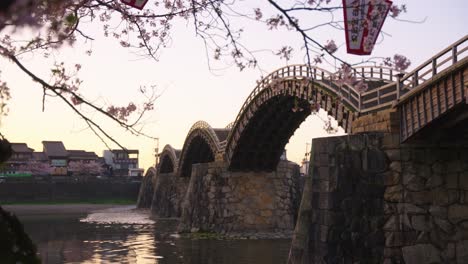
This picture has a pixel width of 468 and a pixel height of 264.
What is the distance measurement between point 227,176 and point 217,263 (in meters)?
13.2

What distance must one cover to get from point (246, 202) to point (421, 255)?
19349mm

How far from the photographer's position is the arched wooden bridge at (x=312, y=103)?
40.9 ft

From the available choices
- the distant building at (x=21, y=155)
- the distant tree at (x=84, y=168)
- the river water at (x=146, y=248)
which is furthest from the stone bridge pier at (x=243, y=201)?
the distant building at (x=21, y=155)

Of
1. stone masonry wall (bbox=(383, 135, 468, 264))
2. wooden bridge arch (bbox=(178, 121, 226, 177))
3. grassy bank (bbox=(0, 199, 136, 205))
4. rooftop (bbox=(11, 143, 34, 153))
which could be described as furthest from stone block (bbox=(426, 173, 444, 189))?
rooftop (bbox=(11, 143, 34, 153))

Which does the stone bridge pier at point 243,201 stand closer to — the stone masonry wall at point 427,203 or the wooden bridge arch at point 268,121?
the wooden bridge arch at point 268,121

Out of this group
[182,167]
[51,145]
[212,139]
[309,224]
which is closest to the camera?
[309,224]

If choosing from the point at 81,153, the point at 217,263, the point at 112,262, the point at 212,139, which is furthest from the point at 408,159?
the point at 81,153

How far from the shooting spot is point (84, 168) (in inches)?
3287

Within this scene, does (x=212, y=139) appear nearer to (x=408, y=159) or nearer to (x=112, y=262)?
(x=112, y=262)

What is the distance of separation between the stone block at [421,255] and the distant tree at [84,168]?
7385 cm

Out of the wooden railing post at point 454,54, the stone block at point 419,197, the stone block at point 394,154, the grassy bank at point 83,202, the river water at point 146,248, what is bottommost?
the river water at point 146,248

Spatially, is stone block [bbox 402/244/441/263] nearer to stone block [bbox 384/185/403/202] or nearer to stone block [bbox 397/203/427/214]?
stone block [bbox 397/203/427/214]

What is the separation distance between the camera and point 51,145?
85625 millimetres

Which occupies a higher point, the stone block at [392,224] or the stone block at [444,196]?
the stone block at [444,196]
